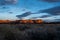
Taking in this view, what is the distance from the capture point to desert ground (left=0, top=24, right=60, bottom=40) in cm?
418

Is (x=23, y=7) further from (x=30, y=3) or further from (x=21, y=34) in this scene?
(x=21, y=34)

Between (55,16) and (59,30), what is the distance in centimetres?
26

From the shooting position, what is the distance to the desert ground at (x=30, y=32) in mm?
4176

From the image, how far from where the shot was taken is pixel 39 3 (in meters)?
4.27

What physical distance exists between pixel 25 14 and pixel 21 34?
0.36 m

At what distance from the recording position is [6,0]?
14.2 ft

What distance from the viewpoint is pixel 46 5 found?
14.0ft

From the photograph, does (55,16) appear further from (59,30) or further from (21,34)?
(21,34)

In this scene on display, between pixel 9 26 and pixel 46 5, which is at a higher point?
pixel 46 5

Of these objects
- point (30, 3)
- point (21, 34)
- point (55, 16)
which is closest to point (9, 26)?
point (21, 34)

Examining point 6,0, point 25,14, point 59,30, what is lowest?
point 59,30

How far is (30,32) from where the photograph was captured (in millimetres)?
4203

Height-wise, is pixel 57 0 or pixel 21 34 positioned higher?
pixel 57 0

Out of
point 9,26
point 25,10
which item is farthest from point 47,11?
point 9,26
